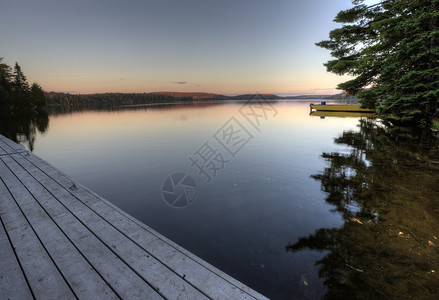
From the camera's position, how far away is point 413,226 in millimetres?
4160


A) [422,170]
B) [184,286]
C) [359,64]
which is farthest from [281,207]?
[359,64]

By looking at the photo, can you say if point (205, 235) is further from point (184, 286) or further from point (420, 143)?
point (420, 143)

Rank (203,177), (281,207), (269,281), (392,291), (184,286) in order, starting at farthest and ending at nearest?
(203,177), (281,207), (269,281), (392,291), (184,286)

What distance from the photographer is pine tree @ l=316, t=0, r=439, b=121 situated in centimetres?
1404

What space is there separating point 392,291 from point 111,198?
6656 mm

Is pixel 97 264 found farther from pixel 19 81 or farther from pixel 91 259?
pixel 19 81

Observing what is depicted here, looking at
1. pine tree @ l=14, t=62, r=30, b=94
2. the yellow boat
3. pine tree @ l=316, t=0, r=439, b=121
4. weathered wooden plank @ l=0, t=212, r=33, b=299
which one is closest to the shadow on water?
weathered wooden plank @ l=0, t=212, r=33, b=299

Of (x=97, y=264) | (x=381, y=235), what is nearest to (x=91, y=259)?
(x=97, y=264)

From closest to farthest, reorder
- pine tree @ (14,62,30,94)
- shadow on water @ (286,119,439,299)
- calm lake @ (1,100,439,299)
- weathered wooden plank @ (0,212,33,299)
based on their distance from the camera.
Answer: weathered wooden plank @ (0,212,33,299)
shadow on water @ (286,119,439,299)
calm lake @ (1,100,439,299)
pine tree @ (14,62,30,94)

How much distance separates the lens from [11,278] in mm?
2209

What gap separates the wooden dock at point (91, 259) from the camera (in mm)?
2062

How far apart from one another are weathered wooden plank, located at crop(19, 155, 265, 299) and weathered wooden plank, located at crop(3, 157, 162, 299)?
13.6 inches

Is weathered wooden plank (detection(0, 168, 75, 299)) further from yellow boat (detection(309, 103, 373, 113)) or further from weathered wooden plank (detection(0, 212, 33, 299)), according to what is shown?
yellow boat (detection(309, 103, 373, 113))

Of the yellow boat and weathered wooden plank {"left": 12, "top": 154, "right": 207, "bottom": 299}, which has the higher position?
the yellow boat
